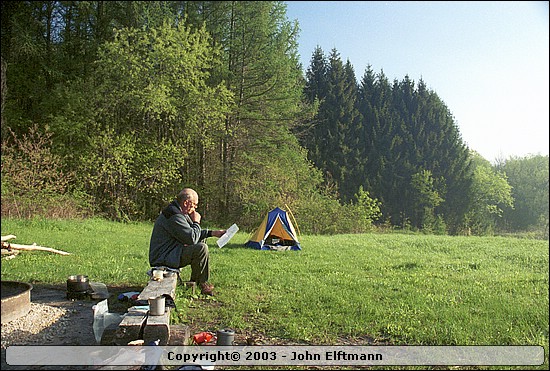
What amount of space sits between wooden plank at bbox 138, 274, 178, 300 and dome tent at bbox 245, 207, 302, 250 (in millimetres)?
5116

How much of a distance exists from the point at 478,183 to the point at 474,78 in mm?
25351

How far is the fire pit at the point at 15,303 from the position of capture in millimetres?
3660

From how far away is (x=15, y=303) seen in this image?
3773 mm

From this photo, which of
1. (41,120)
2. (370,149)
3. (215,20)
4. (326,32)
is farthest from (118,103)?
(370,149)

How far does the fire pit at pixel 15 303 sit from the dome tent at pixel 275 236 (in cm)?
577

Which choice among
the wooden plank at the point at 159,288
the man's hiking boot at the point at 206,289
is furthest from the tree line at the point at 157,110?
the wooden plank at the point at 159,288

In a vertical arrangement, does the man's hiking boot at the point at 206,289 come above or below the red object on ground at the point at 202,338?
above

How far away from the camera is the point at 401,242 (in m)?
11.2

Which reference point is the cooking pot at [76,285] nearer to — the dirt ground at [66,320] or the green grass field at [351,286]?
the dirt ground at [66,320]

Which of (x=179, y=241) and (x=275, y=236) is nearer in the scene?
(x=179, y=241)

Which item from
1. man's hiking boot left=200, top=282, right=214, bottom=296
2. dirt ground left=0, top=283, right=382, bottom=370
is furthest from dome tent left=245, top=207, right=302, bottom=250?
dirt ground left=0, top=283, right=382, bottom=370

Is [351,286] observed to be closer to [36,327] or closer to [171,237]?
[171,237]

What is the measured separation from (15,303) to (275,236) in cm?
644

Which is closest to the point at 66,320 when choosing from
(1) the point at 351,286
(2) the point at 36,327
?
(2) the point at 36,327
